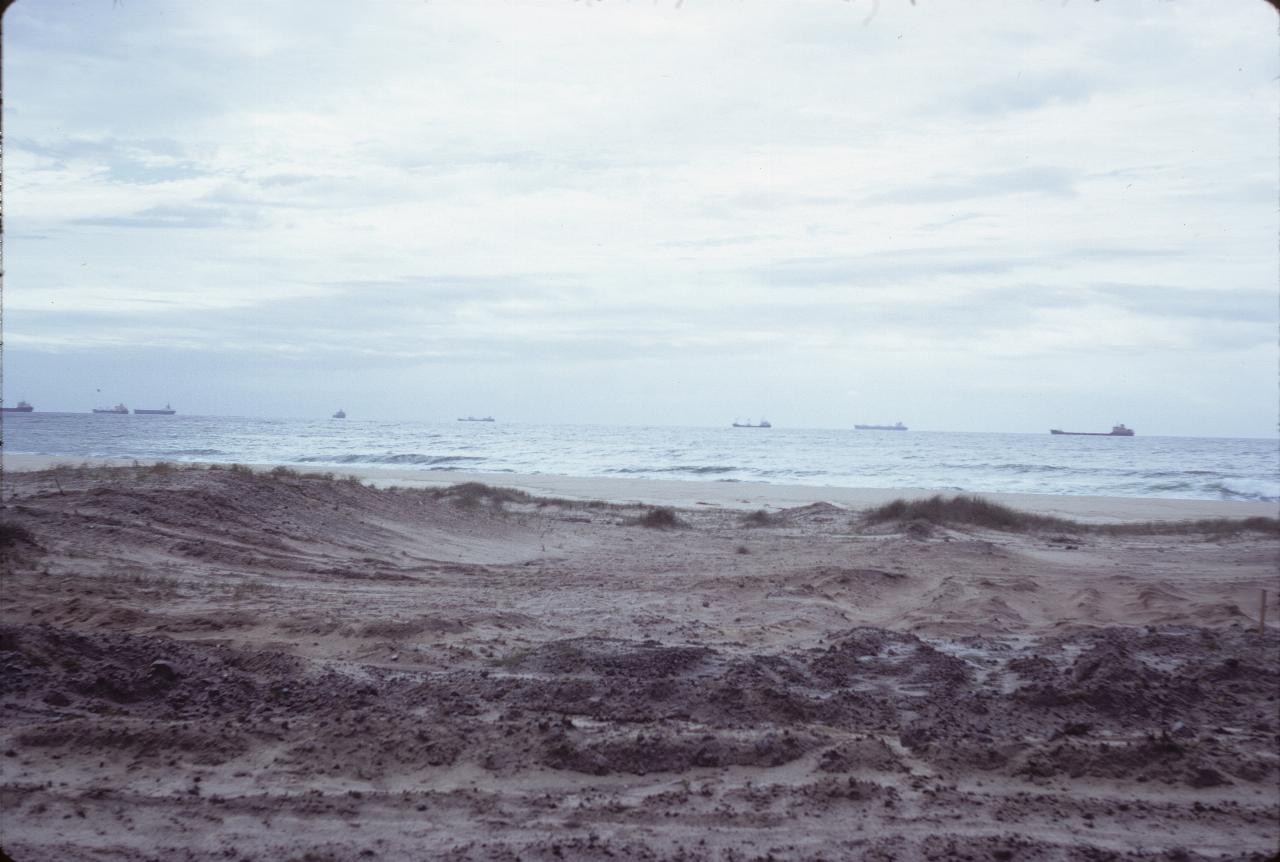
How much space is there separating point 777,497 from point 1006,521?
1168 centimetres

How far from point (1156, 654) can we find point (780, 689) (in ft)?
9.45

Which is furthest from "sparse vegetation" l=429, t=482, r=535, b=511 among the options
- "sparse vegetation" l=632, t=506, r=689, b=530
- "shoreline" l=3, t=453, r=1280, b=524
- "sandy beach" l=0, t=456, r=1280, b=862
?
"sandy beach" l=0, t=456, r=1280, b=862

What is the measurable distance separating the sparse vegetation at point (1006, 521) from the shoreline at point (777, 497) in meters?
2.90

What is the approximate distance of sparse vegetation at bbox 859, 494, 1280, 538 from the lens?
18.3 m

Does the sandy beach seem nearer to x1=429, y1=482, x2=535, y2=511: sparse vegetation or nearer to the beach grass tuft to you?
the beach grass tuft

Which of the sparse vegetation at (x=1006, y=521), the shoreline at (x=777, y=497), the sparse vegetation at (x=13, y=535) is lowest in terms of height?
the shoreline at (x=777, y=497)

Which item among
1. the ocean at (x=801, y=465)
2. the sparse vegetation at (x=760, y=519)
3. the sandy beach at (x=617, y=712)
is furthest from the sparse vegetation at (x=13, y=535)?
the ocean at (x=801, y=465)

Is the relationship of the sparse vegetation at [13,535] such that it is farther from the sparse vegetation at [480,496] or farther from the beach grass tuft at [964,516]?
the beach grass tuft at [964,516]

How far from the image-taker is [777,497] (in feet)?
100

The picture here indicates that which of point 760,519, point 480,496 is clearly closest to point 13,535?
point 480,496

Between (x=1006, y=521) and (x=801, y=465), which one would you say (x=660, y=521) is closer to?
(x=1006, y=521)

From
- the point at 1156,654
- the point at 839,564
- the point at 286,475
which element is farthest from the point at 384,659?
the point at 286,475

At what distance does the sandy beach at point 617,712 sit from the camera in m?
4.09

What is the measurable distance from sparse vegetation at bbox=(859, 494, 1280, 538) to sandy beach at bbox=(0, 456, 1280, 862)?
7.75 meters
